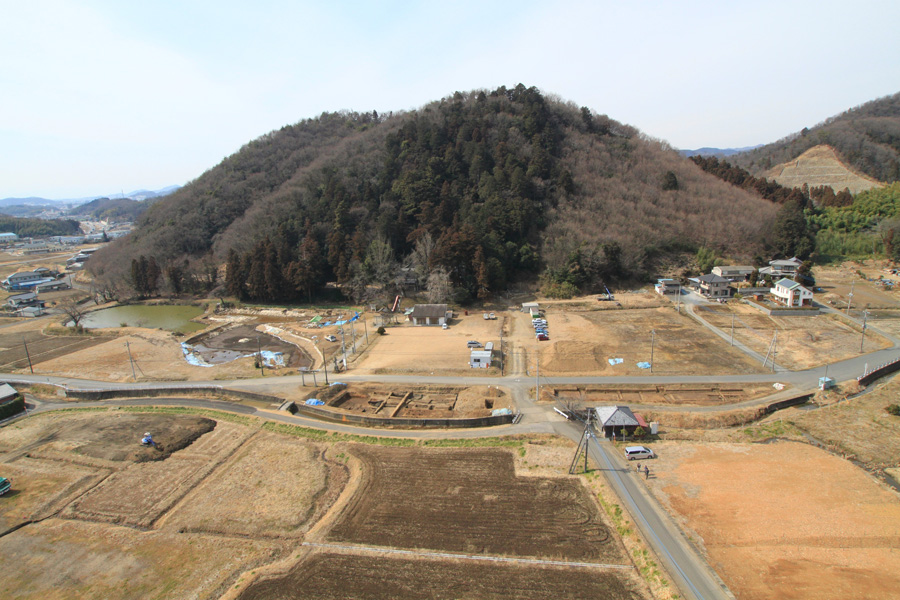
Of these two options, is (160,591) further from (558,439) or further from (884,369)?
(884,369)

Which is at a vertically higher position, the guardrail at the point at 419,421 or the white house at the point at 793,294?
the white house at the point at 793,294

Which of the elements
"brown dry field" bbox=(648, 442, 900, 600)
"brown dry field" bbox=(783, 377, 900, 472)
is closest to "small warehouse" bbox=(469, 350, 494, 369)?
"brown dry field" bbox=(648, 442, 900, 600)

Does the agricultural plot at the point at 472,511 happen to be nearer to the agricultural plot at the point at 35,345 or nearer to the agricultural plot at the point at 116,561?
the agricultural plot at the point at 116,561

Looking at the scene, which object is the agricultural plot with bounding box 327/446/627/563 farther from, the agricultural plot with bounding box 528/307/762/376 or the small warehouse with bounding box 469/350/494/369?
the agricultural plot with bounding box 528/307/762/376

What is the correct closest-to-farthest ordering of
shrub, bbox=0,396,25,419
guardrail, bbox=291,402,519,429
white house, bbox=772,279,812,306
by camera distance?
1. guardrail, bbox=291,402,519,429
2. shrub, bbox=0,396,25,419
3. white house, bbox=772,279,812,306

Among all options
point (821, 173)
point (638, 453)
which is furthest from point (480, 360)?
point (821, 173)

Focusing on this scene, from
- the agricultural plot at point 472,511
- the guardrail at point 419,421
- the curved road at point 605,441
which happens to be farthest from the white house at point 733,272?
the agricultural plot at point 472,511
